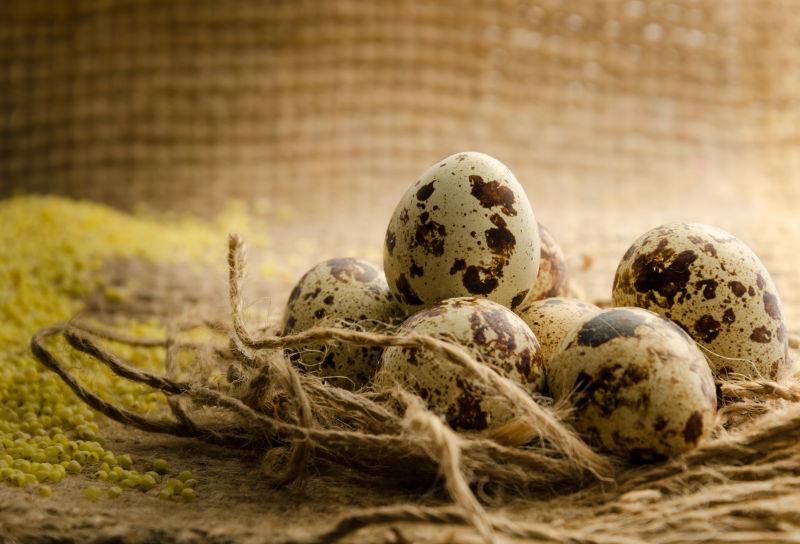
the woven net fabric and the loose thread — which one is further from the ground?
the woven net fabric

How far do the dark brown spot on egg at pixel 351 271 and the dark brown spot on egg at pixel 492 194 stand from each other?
173 millimetres

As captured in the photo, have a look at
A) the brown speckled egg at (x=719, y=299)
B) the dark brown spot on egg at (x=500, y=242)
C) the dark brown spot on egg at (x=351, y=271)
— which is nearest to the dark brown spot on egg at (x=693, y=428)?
the brown speckled egg at (x=719, y=299)

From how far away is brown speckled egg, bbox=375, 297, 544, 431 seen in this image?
72 centimetres

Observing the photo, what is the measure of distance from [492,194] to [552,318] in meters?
0.15

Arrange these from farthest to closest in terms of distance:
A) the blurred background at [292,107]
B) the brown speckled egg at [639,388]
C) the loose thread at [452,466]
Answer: the blurred background at [292,107], the brown speckled egg at [639,388], the loose thread at [452,466]

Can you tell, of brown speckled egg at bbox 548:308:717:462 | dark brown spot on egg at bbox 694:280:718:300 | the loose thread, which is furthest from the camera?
dark brown spot on egg at bbox 694:280:718:300

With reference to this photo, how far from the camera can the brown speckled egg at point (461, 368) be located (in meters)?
0.72

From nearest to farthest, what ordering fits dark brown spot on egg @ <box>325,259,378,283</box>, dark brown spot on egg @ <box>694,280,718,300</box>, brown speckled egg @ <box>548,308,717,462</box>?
brown speckled egg @ <box>548,308,717,462</box>, dark brown spot on egg @ <box>694,280,718,300</box>, dark brown spot on egg @ <box>325,259,378,283</box>

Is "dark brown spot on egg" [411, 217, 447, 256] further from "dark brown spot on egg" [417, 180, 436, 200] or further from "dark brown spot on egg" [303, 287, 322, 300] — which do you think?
"dark brown spot on egg" [303, 287, 322, 300]

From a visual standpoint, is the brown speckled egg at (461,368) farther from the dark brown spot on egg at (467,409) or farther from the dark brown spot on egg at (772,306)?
the dark brown spot on egg at (772,306)

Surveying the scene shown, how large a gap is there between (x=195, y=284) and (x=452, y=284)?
1.02 meters

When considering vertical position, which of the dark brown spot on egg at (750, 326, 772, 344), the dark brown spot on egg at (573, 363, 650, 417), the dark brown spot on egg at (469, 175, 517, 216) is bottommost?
the dark brown spot on egg at (573, 363, 650, 417)

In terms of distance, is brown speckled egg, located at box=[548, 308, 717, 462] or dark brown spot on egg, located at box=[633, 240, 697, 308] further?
dark brown spot on egg, located at box=[633, 240, 697, 308]

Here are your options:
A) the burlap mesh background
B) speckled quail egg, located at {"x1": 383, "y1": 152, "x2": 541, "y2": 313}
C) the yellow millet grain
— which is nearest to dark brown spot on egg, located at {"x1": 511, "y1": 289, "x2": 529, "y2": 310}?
speckled quail egg, located at {"x1": 383, "y1": 152, "x2": 541, "y2": 313}
